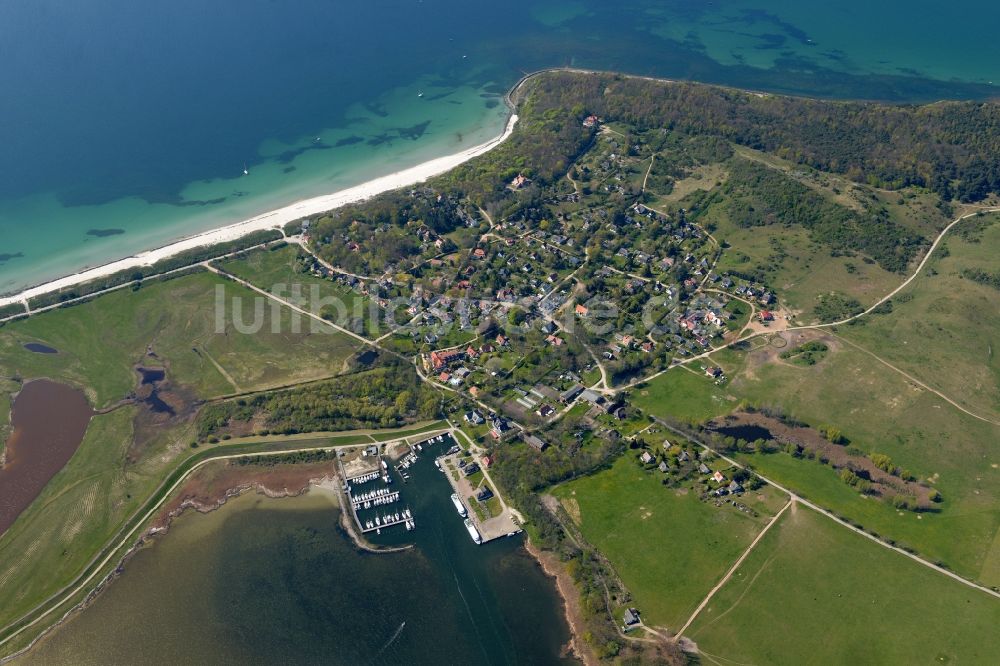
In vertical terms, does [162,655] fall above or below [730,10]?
below

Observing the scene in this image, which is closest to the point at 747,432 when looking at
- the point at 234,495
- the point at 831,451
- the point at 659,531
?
the point at 831,451

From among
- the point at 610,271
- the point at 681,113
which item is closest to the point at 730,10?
the point at 681,113

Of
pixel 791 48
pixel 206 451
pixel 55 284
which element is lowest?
pixel 206 451

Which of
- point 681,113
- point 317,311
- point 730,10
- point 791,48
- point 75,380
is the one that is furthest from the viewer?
point 730,10

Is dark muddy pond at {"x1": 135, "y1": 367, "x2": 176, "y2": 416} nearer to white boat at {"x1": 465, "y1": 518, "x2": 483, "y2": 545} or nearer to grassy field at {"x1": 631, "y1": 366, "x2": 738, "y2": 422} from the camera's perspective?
white boat at {"x1": 465, "y1": 518, "x2": 483, "y2": 545}

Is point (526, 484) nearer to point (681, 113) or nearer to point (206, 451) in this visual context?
point (206, 451)
